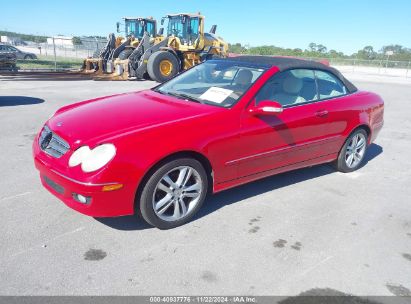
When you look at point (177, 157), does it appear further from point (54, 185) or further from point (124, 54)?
point (124, 54)

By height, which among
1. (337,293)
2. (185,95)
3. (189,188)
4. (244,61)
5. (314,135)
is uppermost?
(244,61)

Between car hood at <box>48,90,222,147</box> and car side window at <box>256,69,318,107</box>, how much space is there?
686mm

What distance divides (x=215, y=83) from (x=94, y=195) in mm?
1989

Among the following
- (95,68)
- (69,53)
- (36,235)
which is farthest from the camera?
(69,53)

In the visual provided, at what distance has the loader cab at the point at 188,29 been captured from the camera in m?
16.7

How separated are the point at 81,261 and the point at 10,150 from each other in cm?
330

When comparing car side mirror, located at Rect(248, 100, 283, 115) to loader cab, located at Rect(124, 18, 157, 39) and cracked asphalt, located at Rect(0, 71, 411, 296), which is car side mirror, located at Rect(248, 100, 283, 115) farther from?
loader cab, located at Rect(124, 18, 157, 39)

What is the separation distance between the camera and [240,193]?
4211mm

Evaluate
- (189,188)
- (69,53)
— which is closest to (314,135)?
(189,188)

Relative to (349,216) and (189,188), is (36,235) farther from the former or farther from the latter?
(349,216)

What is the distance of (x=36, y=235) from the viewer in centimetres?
313

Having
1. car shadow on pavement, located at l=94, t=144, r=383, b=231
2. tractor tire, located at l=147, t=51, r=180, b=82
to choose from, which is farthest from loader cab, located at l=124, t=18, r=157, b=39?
car shadow on pavement, located at l=94, t=144, r=383, b=231

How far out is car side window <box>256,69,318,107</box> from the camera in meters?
3.89

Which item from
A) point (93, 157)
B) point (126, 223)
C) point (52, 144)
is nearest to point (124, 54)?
point (52, 144)
